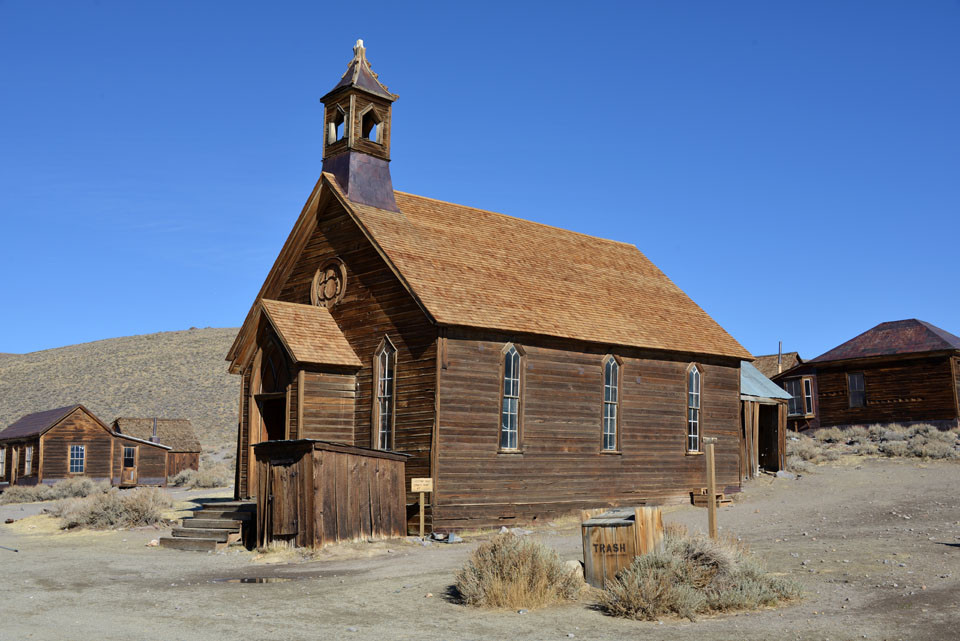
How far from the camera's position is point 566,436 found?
2172cm

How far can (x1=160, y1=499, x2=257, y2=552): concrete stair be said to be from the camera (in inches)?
712

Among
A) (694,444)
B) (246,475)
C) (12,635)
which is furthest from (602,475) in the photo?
(12,635)

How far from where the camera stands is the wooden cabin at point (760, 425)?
91.9ft

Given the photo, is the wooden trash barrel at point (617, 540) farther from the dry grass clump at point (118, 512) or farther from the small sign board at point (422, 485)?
the dry grass clump at point (118, 512)

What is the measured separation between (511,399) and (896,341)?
1007 inches

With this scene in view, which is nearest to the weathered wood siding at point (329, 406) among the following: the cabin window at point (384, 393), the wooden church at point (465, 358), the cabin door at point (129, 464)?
the wooden church at point (465, 358)

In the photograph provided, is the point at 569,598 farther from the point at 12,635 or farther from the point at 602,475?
the point at 602,475

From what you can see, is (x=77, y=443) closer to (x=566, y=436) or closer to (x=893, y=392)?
(x=566, y=436)

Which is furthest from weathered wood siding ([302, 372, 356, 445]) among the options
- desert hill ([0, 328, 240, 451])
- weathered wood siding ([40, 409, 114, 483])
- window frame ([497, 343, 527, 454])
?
desert hill ([0, 328, 240, 451])

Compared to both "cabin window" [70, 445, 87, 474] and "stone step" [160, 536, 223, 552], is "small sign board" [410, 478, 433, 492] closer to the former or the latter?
"stone step" [160, 536, 223, 552]

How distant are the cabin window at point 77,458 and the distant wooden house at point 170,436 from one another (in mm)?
6723

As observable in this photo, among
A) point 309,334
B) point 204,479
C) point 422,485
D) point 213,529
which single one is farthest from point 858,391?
point 213,529

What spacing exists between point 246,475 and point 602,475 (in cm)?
853

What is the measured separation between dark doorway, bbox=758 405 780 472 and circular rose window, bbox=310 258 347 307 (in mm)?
15277
